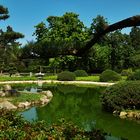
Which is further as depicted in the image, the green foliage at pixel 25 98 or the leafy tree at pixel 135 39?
the leafy tree at pixel 135 39

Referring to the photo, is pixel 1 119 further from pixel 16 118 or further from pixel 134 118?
pixel 134 118

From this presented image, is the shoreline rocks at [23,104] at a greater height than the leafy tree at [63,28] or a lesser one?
lesser

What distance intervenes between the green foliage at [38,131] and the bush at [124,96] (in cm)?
600

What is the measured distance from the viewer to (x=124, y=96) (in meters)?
17.5

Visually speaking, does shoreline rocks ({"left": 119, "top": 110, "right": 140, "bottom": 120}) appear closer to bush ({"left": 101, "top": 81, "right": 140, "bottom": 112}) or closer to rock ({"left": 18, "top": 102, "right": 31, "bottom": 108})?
bush ({"left": 101, "top": 81, "right": 140, "bottom": 112})

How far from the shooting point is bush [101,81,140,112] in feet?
57.0

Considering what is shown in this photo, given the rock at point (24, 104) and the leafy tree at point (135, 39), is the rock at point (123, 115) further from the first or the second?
the leafy tree at point (135, 39)

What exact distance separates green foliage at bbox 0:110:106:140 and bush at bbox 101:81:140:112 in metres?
6.00

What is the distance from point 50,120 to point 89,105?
5535 millimetres

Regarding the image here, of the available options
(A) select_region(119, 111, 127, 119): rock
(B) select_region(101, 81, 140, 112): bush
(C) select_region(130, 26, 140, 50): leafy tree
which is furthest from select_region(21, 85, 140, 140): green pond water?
(C) select_region(130, 26, 140, 50): leafy tree

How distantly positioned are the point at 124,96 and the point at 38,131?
7.29 m

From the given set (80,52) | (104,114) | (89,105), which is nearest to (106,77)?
(89,105)

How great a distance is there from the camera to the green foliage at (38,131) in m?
10.1

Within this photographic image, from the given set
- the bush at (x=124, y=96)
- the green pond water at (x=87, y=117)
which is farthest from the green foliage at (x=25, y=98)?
the bush at (x=124, y=96)
